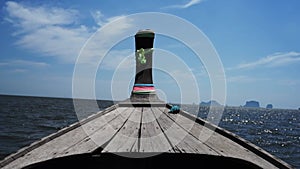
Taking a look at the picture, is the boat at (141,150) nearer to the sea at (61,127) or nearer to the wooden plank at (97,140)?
the wooden plank at (97,140)

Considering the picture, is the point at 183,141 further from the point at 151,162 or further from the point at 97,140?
the point at 97,140

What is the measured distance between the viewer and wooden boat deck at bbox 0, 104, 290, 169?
8.02 ft

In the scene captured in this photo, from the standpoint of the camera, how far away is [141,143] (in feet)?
8.90

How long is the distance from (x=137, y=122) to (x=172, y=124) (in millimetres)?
461

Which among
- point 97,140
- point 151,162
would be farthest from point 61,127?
point 151,162

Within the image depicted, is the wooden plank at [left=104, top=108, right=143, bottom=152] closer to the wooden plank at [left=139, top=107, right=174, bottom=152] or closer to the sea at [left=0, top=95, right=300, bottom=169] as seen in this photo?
the wooden plank at [left=139, top=107, right=174, bottom=152]

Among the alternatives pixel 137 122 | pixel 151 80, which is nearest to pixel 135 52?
pixel 151 80

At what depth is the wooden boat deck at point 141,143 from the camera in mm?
2445

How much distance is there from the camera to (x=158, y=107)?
629cm

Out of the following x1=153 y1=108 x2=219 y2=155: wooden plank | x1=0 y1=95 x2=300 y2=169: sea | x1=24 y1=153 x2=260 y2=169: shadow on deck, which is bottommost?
x1=0 y1=95 x2=300 y2=169: sea

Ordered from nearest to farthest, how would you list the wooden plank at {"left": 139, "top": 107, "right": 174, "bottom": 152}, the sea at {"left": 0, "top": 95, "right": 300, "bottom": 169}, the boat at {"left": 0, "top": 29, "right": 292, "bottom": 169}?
the boat at {"left": 0, "top": 29, "right": 292, "bottom": 169}
the wooden plank at {"left": 139, "top": 107, "right": 174, "bottom": 152}
the sea at {"left": 0, "top": 95, "right": 300, "bottom": 169}

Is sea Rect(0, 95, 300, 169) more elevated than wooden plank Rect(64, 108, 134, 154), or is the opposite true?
wooden plank Rect(64, 108, 134, 154)

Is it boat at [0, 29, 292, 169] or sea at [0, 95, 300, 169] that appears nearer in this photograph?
boat at [0, 29, 292, 169]

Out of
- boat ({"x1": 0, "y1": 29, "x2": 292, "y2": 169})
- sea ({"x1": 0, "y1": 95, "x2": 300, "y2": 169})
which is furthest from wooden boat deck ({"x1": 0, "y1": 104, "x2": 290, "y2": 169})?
sea ({"x1": 0, "y1": 95, "x2": 300, "y2": 169})
